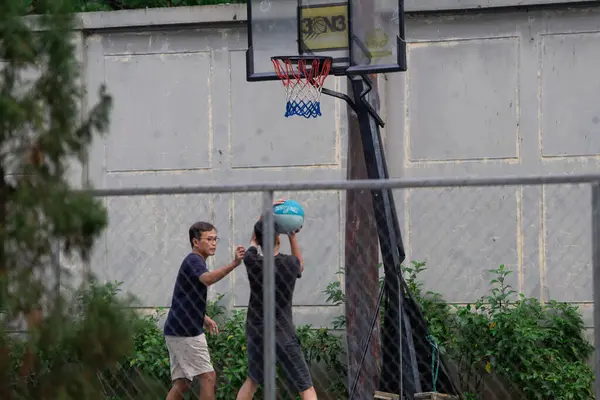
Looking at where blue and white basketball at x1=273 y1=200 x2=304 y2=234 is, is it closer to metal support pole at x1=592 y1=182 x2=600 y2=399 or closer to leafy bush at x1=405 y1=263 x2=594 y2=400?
leafy bush at x1=405 y1=263 x2=594 y2=400

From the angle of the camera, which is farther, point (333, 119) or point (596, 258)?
point (333, 119)

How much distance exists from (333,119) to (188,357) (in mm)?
3130

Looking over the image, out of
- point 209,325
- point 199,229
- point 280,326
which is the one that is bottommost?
point 209,325

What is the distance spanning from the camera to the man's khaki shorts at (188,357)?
761 cm

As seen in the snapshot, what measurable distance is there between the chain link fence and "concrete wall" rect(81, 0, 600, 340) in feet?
0.16

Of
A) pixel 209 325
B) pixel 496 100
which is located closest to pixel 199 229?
pixel 209 325

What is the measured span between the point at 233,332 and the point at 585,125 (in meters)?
3.49

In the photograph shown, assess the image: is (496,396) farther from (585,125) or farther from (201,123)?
(201,123)

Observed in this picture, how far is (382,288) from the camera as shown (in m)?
7.66

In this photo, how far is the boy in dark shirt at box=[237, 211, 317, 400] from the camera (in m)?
7.28

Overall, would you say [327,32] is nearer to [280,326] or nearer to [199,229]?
[199,229]

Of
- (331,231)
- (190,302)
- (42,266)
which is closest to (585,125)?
(331,231)

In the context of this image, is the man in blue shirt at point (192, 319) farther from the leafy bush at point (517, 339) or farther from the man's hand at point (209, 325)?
the leafy bush at point (517, 339)

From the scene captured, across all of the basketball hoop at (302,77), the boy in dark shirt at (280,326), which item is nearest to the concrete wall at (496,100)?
the basketball hoop at (302,77)
